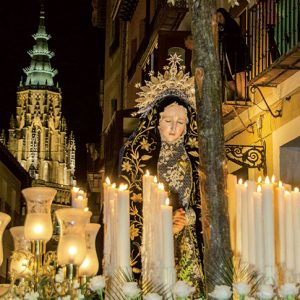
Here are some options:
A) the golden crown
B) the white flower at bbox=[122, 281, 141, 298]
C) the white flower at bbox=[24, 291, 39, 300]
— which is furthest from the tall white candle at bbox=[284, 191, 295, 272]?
the golden crown

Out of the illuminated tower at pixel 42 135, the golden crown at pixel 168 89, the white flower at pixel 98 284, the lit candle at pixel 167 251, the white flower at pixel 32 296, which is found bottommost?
the white flower at pixel 32 296

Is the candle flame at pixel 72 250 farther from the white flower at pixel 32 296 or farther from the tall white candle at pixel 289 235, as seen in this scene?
the tall white candle at pixel 289 235

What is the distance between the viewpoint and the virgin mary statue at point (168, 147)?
7418 millimetres

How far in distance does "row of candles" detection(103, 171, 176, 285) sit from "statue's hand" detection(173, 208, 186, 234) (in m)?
1.83

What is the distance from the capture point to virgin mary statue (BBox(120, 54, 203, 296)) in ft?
24.3

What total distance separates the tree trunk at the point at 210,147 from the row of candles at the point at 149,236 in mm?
236

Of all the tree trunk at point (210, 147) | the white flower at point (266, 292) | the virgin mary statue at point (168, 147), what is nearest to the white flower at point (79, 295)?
the tree trunk at point (210, 147)

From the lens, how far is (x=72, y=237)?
5.05 meters

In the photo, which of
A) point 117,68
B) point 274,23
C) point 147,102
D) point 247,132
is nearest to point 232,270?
point 147,102

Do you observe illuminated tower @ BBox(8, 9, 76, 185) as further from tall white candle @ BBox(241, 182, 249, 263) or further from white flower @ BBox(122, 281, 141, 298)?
white flower @ BBox(122, 281, 141, 298)

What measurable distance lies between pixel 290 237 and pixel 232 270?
0.44 m

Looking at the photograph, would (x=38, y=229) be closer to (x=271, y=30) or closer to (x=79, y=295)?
(x=79, y=295)

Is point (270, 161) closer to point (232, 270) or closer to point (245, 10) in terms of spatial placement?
point (245, 10)

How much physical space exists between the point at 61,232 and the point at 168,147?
2637mm
